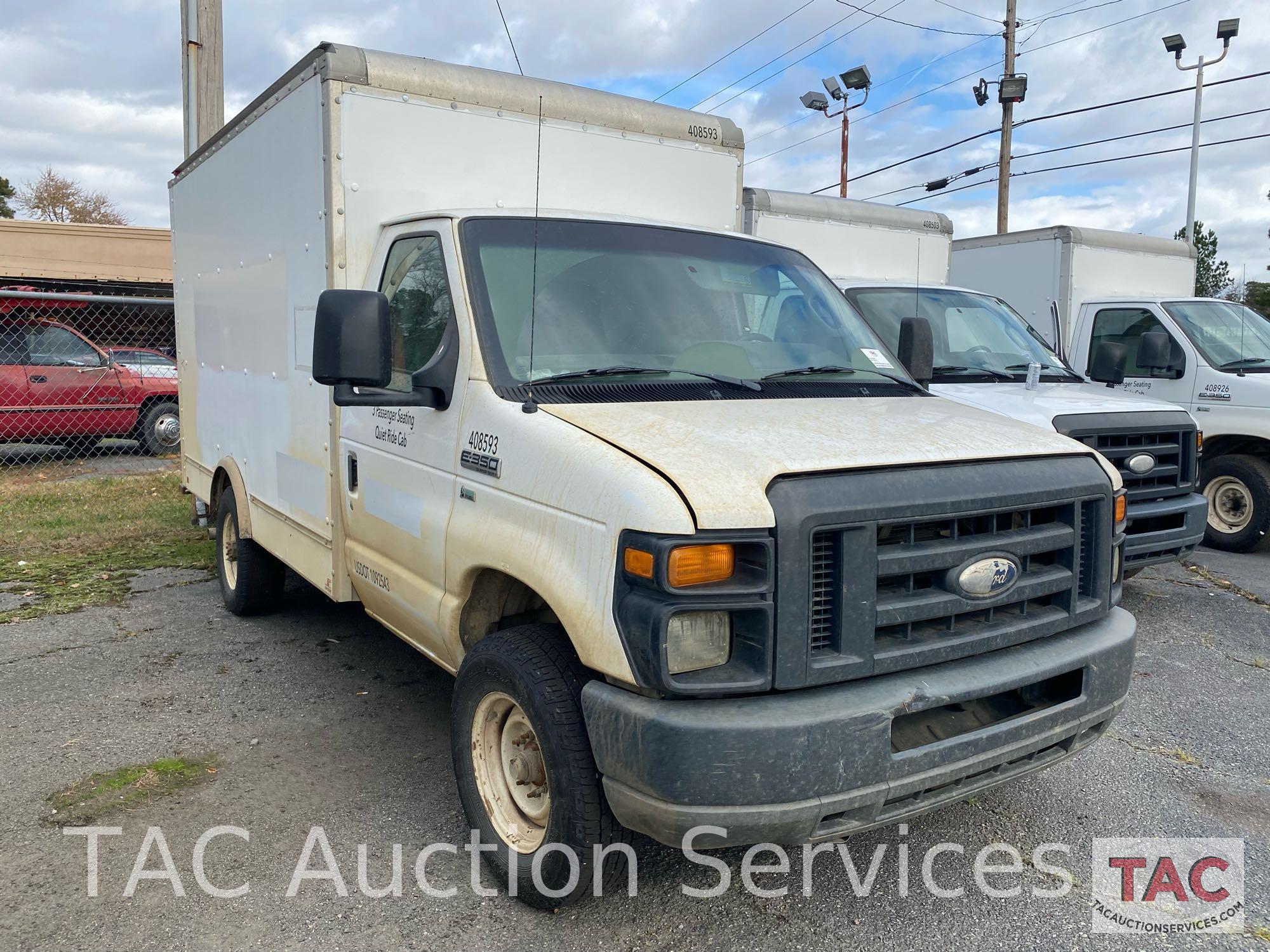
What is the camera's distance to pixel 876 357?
162 inches

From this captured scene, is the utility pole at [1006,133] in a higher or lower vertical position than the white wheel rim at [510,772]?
higher

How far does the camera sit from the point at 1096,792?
392 centimetres

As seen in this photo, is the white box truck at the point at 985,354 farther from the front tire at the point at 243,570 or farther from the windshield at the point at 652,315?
the front tire at the point at 243,570

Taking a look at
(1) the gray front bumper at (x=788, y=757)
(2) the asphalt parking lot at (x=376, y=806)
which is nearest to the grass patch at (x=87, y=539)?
(2) the asphalt parking lot at (x=376, y=806)

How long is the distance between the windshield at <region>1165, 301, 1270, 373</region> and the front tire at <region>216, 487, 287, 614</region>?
7722 mm

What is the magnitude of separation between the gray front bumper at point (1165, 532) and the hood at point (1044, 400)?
61cm

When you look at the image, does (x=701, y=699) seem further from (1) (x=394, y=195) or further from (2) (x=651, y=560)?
(1) (x=394, y=195)

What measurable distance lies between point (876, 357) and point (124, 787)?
3486mm

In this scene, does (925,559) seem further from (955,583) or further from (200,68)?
(200,68)

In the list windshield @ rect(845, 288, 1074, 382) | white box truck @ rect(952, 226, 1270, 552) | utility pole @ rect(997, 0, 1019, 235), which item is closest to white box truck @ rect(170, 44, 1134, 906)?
windshield @ rect(845, 288, 1074, 382)

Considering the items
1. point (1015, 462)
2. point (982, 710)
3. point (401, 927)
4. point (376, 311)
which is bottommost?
point (401, 927)

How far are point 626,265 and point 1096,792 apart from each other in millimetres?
2827

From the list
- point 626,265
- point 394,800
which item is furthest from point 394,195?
point 394,800

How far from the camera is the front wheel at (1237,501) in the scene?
26.7ft
